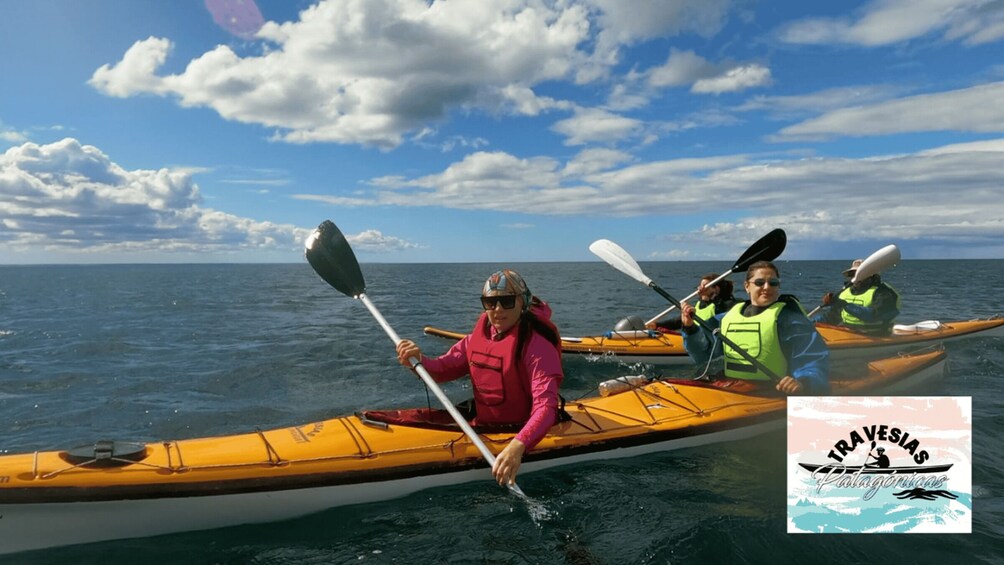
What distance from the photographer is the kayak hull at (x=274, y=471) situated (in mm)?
3426

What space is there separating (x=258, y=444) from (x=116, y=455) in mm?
886

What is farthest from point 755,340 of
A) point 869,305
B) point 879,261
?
point 869,305

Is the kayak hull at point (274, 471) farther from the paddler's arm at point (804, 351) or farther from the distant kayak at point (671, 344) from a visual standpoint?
the distant kayak at point (671, 344)

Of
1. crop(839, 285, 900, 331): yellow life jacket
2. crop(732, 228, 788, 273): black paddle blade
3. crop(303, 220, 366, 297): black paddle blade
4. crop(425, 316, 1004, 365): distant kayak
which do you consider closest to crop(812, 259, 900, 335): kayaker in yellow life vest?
crop(839, 285, 900, 331): yellow life jacket

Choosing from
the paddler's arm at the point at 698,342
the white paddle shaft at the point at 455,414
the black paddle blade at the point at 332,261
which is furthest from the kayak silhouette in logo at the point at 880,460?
the black paddle blade at the point at 332,261

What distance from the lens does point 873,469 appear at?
4.01 meters

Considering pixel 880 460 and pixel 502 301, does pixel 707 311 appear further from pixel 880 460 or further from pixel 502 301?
pixel 502 301

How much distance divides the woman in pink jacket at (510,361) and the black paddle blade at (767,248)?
5.27 metres

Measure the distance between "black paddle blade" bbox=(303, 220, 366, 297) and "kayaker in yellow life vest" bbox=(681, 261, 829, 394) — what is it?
399 centimetres

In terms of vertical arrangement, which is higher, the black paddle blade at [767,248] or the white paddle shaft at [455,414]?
the black paddle blade at [767,248]

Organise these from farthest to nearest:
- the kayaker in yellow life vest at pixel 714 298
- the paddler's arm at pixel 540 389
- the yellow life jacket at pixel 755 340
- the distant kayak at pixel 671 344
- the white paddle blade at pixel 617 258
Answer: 1. the distant kayak at pixel 671 344
2. the kayaker in yellow life vest at pixel 714 298
3. the white paddle blade at pixel 617 258
4. the yellow life jacket at pixel 755 340
5. the paddler's arm at pixel 540 389

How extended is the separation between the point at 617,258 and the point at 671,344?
2702mm

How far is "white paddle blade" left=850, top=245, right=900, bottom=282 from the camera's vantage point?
32.2 ft

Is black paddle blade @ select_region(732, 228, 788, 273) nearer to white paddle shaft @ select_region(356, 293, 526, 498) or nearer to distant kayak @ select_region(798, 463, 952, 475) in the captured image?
distant kayak @ select_region(798, 463, 952, 475)
